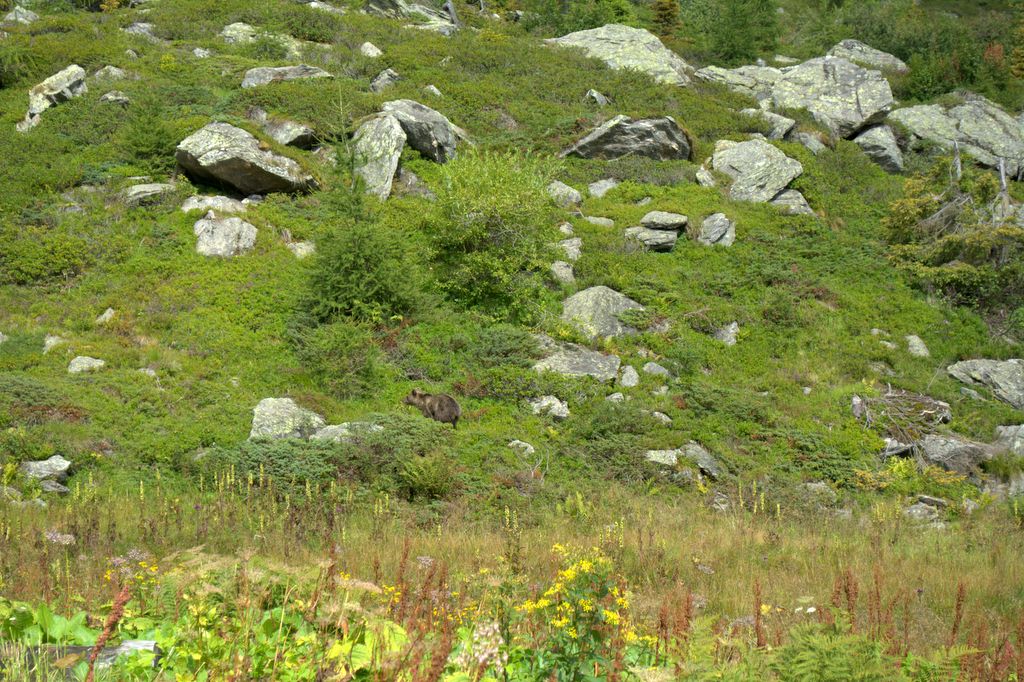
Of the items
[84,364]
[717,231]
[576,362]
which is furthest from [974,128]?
[84,364]

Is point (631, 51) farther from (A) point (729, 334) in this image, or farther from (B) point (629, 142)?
(A) point (729, 334)

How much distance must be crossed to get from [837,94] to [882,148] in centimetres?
387

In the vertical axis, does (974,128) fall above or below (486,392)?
above

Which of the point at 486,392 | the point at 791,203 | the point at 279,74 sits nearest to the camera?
the point at 486,392

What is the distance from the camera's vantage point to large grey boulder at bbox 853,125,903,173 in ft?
81.6

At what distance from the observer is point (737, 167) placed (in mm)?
22578

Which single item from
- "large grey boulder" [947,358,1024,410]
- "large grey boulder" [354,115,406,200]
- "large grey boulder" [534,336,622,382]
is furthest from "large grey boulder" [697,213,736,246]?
"large grey boulder" [354,115,406,200]

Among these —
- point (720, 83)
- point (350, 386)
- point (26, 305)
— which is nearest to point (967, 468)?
point (350, 386)

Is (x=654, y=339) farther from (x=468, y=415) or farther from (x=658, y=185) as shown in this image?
(x=658, y=185)

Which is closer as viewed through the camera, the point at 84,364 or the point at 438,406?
the point at 438,406

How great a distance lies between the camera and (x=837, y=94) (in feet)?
91.0

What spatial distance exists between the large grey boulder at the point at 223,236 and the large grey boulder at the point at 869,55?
28558 mm

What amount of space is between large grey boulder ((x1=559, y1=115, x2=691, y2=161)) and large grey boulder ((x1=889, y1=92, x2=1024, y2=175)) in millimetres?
10037

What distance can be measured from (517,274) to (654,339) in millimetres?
3410
